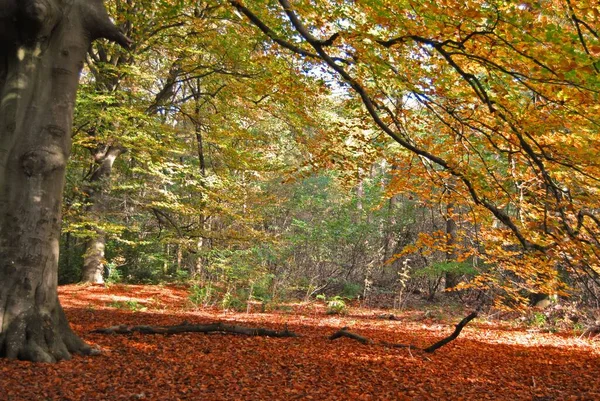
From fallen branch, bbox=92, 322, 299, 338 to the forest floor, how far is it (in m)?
0.09

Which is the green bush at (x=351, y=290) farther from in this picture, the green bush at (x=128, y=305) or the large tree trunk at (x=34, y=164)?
the large tree trunk at (x=34, y=164)

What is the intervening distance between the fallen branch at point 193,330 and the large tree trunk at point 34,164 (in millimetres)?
1106

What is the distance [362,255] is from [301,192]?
17.3 ft

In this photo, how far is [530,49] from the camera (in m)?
3.29

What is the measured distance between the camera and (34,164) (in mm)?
3824

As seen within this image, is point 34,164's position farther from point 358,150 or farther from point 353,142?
point 353,142

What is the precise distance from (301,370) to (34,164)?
126 inches

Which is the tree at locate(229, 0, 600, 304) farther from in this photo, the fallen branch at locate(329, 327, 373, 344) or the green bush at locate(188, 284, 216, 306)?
the green bush at locate(188, 284, 216, 306)

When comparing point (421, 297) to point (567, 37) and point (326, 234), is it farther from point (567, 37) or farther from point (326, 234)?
point (567, 37)

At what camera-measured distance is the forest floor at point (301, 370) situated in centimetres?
337

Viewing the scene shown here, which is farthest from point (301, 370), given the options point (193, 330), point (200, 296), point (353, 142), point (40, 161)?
point (353, 142)

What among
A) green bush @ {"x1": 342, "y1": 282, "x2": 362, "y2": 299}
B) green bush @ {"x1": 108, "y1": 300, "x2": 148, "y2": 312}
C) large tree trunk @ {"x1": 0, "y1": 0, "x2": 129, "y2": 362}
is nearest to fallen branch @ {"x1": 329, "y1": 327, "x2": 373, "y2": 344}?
large tree trunk @ {"x1": 0, "y1": 0, "x2": 129, "y2": 362}

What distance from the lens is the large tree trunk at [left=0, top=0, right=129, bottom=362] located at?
3703 mm

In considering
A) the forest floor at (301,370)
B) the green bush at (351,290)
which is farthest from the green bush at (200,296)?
the green bush at (351,290)
